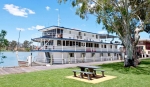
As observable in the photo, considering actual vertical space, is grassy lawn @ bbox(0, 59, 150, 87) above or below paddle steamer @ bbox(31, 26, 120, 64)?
below

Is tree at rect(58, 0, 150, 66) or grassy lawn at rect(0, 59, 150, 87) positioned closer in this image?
grassy lawn at rect(0, 59, 150, 87)

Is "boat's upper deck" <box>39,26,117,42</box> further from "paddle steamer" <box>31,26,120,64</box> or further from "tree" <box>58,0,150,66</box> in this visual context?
"tree" <box>58,0,150,66</box>

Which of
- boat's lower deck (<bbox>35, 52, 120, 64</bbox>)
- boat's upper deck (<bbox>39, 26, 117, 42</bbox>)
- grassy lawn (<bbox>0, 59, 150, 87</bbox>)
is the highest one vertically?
boat's upper deck (<bbox>39, 26, 117, 42</bbox>)

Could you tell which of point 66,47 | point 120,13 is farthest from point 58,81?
point 66,47

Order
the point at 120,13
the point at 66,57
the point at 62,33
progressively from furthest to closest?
the point at 66,57 < the point at 62,33 < the point at 120,13

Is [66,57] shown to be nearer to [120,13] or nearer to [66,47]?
[66,47]

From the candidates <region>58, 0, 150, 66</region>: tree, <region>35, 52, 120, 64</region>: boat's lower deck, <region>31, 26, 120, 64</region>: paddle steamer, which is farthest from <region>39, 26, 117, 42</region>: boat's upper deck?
<region>58, 0, 150, 66</region>: tree

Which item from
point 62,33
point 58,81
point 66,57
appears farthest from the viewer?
point 66,57

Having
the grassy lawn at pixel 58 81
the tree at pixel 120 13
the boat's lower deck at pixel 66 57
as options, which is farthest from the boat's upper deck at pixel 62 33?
the grassy lawn at pixel 58 81

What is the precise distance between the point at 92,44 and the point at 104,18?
16316 mm

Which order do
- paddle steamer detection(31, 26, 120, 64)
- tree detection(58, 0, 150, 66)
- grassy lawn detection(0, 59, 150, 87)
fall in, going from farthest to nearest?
1. paddle steamer detection(31, 26, 120, 64)
2. tree detection(58, 0, 150, 66)
3. grassy lawn detection(0, 59, 150, 87)

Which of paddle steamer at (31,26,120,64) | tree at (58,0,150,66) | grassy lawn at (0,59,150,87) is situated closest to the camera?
grassy lawn at (0,59,150,87)

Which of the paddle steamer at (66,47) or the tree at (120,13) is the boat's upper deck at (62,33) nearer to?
the paddle steamer at (66,47)

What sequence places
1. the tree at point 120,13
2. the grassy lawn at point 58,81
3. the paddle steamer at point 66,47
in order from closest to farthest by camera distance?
the grassy lawn at point 58,81, the tree at point 120,13, the paddle steamer at point 66,47
